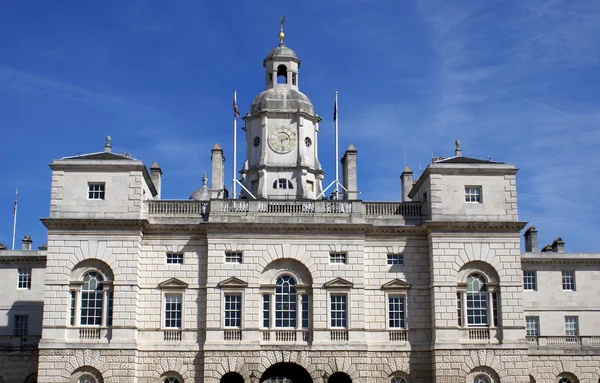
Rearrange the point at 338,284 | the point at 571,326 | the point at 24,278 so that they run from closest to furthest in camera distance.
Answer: the point at 338,284, the point at 571,326, the point at 24,278

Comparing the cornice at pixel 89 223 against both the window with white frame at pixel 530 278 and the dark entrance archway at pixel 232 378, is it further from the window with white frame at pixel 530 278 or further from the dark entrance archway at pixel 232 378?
the window with white frame at pixel 530 278

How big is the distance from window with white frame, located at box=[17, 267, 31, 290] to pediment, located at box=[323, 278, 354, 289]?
64.1 feet

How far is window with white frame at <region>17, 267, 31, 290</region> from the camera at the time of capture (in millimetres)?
52500

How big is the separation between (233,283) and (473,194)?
42.7ft

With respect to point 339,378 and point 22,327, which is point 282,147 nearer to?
point 339,378

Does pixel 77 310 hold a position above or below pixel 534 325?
above

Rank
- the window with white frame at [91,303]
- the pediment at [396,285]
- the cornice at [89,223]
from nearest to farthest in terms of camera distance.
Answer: the window with white frame at [91,303], the cornice at [89,223], the pediment at [396,285]

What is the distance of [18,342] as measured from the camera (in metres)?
49.6

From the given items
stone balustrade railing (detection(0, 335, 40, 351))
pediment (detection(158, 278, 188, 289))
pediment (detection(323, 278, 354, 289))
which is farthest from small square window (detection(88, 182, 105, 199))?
pediment (detection(323, 278, 354, 289))

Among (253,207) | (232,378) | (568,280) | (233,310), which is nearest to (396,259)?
(253,207)

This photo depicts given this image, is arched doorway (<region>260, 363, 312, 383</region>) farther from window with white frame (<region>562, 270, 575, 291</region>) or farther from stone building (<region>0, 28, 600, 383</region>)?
window with white frame (<region>562, 270, 575, 291</region>)

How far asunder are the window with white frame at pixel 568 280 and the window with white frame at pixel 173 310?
77.3 ft

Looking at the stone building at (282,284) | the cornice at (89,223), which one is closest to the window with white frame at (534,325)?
the stone building at (282,284)

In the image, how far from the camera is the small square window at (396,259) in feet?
148
